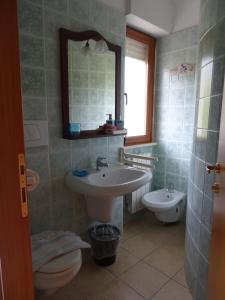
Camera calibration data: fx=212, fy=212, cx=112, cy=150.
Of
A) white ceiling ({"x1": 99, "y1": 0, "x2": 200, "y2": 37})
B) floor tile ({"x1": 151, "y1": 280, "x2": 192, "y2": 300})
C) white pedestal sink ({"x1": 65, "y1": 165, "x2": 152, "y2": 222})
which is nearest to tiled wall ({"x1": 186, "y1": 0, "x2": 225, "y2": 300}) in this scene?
floor tile ({"x1": 151, "y1": 280, "x2": 192, "y2": 300})

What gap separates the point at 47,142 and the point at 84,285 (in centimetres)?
115

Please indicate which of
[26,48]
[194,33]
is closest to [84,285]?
[26,48]

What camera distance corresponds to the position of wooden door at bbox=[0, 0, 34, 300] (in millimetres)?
586

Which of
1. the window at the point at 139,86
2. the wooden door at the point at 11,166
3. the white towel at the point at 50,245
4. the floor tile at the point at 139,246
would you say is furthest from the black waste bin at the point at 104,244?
the wooden door at the point at 11,166

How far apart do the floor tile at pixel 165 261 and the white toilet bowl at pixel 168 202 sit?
408mm

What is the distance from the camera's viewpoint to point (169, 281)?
1.70 metres

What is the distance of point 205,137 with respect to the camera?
1.36 meters

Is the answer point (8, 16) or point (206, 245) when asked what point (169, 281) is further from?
point (8, 16)

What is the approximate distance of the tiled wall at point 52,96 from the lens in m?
1.42

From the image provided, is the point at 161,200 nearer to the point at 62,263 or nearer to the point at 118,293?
the point at 118,293

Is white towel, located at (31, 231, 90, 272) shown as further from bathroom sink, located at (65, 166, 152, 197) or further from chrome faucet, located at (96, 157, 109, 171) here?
chrome faucet, located at (96, 157, 109, 171)

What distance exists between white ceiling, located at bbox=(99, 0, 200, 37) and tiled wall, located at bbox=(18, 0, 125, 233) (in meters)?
0.17

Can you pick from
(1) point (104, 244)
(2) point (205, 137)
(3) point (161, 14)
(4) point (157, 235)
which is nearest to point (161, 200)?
(4) point (157, 235)

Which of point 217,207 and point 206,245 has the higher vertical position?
point 217,207
